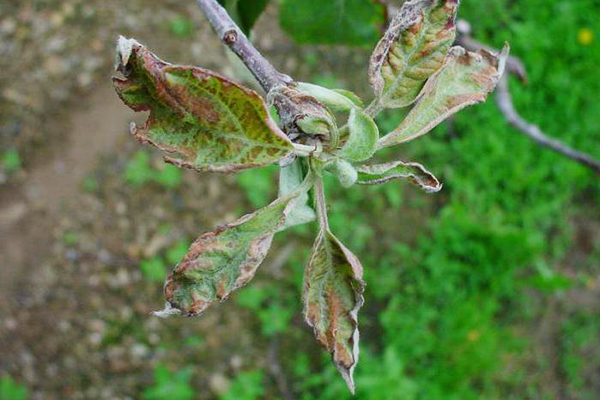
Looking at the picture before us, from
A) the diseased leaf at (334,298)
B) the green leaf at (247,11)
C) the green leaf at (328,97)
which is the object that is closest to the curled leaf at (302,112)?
the green leaf at (328,97)

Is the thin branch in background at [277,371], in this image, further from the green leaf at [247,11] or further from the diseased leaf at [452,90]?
the diseased leaf at [452,90]

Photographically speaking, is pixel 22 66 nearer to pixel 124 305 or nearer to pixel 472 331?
pixel 124 305

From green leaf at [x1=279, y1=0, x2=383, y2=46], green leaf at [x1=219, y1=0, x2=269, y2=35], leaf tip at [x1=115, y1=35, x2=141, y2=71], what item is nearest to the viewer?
leaf tip at [x1=115, y1=35, x2=141, y2=71]

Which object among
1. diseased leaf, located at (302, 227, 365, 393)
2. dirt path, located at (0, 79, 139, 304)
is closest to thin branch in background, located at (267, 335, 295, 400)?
dirt path, located at (0, 79, 139, 304)

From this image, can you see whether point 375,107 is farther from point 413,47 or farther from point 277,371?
point 277,371

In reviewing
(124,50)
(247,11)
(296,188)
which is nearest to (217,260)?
(296,188)

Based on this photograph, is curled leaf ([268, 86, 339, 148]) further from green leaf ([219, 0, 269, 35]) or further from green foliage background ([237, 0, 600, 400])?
green foliage background ([237, 0, 600, 400])
